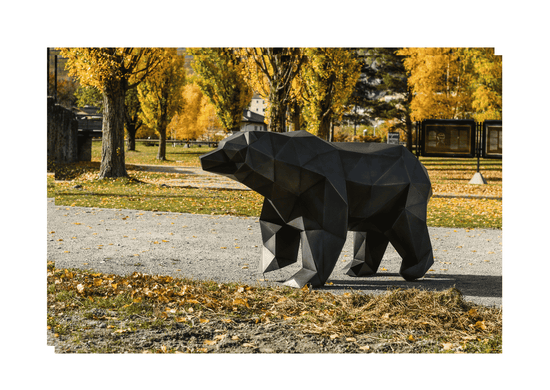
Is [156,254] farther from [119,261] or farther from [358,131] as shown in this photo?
[358,131]

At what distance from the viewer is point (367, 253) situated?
665 centimetres

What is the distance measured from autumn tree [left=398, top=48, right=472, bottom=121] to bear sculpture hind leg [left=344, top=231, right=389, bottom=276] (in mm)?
19738

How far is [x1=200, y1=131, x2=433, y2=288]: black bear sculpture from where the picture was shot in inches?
214

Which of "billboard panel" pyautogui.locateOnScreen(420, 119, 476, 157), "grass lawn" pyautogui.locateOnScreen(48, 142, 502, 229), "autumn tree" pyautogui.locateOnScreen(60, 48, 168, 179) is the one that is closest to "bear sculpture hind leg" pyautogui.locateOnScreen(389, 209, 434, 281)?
"grass lawn" pyautogui.locateOnScreen(48, 142, 502, 229)

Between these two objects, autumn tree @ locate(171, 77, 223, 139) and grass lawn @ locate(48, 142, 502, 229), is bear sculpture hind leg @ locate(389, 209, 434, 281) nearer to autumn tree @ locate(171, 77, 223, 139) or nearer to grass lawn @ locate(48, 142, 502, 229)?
grass lawn @ locate(48, 142, 502, 229)

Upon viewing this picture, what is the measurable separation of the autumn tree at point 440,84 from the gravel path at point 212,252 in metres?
15.5

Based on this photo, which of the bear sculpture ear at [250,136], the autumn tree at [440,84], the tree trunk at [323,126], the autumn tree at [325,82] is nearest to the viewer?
the bear sculpture ear at [250,136]

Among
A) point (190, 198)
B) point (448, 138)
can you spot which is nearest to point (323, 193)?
point (190, 198)

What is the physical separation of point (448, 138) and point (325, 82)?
235 inches

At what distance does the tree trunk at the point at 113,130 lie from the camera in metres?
16.4

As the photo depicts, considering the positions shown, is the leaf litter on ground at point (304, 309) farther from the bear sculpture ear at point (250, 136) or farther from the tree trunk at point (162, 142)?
the tree trunk at point (162, 142)

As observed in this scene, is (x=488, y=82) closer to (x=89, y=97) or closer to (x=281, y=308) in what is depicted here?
(x=281, y=308)

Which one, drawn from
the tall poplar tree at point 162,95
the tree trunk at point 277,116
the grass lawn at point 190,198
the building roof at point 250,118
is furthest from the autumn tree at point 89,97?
the building roof at point 250,118

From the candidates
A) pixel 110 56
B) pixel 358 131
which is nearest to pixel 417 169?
pixel 110 56
